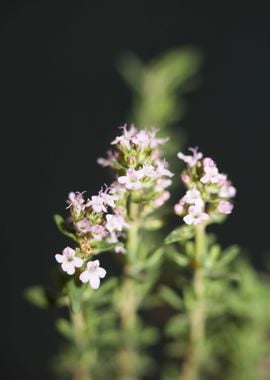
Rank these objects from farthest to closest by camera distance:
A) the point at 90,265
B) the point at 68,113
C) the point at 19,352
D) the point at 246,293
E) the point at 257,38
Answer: the point at 257,38 → the point at 68,113 → the point at 19,352 → the point at 246,293 → the point at 90,265

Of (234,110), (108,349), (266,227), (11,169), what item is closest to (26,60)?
(11,169)

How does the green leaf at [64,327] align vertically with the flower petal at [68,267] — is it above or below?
above

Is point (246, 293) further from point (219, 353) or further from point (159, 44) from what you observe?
point (159, 44)

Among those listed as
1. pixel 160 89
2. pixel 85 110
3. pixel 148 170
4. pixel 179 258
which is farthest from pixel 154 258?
pixel 85 110

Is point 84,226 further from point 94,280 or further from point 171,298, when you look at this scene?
point 171,298

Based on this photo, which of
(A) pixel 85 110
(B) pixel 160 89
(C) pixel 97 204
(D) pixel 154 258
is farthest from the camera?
(A) pixel 85 110

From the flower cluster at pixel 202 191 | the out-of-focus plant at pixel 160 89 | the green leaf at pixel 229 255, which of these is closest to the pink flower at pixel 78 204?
the flower cluster at pixel 202 191

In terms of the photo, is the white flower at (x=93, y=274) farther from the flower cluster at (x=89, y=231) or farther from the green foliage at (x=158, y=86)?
the green foliage at (x=158, y=86)
